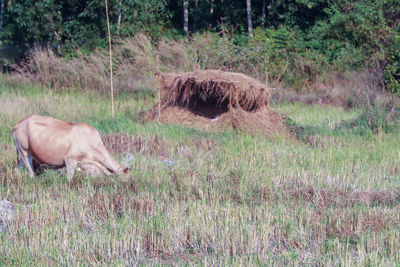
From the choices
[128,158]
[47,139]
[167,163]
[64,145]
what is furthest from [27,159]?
[167,163]

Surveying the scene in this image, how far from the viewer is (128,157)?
31.7 feet

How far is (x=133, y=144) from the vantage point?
1079 centimetres

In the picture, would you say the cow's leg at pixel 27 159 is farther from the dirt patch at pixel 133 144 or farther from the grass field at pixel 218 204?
the dirt patch at pixel 133 144

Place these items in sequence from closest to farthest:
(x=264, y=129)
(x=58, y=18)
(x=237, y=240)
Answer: (x=237, y=240) < (x=264, y=129) < (x=58, y=18)

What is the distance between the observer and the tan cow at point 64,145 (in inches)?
316

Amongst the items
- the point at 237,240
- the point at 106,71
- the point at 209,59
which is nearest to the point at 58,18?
the point at 106,71

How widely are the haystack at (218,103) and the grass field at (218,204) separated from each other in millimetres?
629

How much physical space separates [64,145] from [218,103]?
6059 millimetres

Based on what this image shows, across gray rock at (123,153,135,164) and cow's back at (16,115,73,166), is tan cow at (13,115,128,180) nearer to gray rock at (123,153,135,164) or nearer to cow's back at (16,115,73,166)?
cow's back at (16,115,73,166)

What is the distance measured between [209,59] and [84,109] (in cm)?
541

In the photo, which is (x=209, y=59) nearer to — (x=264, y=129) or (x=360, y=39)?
(x=360, y=39)

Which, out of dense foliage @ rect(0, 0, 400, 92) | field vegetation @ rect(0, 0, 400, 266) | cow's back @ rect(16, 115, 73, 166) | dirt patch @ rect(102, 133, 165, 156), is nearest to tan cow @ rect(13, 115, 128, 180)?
Answer: cow's back @ rect(16, 115, 73, 166)

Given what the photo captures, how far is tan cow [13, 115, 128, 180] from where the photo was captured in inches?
316

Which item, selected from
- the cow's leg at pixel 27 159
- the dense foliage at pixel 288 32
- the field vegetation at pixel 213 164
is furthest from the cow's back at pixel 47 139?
the dense foliage at pixel 288 32
